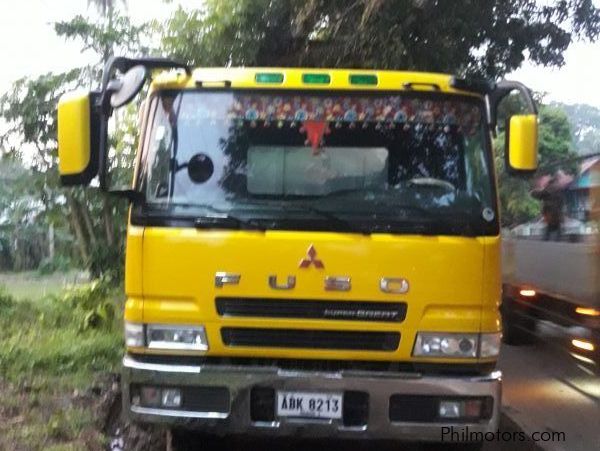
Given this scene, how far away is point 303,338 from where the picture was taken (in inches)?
190

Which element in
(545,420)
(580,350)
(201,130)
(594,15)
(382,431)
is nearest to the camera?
(382,431)

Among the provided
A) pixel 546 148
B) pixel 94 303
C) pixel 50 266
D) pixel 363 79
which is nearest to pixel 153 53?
pixel 94 303

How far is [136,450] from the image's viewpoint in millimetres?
5887

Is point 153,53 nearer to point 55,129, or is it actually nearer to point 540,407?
point 55,129

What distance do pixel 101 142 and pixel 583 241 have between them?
4814mm

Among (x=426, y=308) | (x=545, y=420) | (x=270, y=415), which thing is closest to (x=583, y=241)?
(x=545, y=420)

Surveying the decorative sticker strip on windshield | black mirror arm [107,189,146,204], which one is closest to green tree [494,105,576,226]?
the decorative sticker strip on windshield

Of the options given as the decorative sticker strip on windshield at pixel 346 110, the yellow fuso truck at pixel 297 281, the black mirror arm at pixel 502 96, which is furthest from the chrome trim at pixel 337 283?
the black mirror arm at pixel 502 96

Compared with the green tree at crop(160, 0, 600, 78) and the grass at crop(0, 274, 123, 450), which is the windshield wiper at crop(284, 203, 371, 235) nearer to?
the grass at crop(0, 274, 123, 450)

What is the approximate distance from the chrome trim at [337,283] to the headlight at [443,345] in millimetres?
488

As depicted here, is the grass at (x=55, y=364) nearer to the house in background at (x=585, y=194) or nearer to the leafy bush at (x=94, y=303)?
the leafy bush at (x=94, y=303)

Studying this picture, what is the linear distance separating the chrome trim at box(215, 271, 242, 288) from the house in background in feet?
13.6

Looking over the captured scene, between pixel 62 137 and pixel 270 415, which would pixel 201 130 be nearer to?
pixel 62 137

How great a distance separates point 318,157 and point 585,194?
4.23 metres
